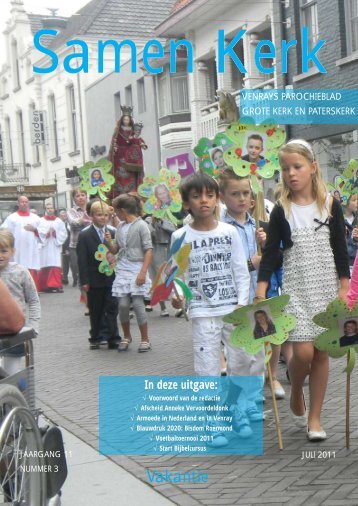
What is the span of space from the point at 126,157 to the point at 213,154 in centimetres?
454

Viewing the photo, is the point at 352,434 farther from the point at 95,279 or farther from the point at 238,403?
the point at 95,279

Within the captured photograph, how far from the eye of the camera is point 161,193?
8938mm

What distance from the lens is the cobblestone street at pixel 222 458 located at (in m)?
3.81

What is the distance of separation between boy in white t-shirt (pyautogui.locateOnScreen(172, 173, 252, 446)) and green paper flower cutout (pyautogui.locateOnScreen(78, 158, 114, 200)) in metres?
3.77

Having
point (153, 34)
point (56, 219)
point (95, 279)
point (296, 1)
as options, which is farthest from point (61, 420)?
point (153, 34)

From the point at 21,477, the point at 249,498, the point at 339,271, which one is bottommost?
the point at 249,498

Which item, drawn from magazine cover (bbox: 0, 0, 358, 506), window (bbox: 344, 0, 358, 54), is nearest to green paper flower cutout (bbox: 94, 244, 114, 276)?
magazine cover (bbox: 0, 0, 358, 506)

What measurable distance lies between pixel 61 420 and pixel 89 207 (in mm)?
3749

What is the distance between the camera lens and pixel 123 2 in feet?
66.3

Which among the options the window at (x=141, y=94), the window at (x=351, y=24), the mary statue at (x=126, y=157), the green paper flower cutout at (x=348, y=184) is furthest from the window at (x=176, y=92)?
the green paper flower cutout at (x=348, y=184)

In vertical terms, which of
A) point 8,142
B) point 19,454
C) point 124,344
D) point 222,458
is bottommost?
point 222,458

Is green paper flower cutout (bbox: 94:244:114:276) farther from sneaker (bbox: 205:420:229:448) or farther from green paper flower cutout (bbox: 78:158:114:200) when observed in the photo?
sneaker (bbox: 205:420:229:448)

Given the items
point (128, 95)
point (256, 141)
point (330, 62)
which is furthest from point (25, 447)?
point (128, 95)

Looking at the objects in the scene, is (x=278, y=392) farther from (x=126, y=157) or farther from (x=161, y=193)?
(x=126, y=157)
